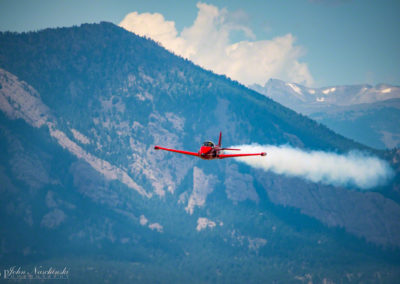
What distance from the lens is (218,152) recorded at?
356 feet
